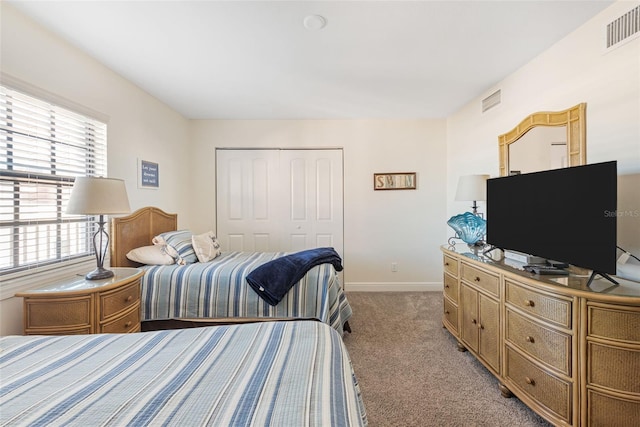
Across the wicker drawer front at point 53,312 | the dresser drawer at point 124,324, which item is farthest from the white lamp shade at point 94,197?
the dresser drawer at point 124,324

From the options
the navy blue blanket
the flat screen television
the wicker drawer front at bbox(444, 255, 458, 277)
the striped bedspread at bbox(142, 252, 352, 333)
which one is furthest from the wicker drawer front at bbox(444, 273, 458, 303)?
the navy blue blanket

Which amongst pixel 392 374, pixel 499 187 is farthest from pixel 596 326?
pixel 392 374

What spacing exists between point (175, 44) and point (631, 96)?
306 centimetres

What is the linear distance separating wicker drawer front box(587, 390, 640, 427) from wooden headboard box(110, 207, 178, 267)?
11.3ft

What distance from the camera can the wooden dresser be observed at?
4.21 ft

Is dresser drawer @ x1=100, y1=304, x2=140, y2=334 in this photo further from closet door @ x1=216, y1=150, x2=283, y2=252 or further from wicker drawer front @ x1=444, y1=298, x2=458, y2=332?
wicker drawer front @ x1=444, y1=298, x2=458, y2=332

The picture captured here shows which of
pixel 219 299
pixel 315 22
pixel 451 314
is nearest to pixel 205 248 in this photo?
pixel 219 299

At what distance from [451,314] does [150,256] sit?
292 cm

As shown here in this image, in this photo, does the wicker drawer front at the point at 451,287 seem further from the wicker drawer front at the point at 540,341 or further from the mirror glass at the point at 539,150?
the mirror glass at the point at 539,150

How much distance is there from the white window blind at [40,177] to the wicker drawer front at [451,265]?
320 centimetres

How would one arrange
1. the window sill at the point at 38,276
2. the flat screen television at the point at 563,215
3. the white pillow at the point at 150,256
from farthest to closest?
the white pillow at the point at 150,256, the window sill at the point at 38,276, the flat screen television at the point at 563,215

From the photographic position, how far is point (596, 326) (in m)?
1.33

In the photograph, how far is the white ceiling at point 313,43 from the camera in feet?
5.69

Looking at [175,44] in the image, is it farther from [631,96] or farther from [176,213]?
[631,96]
